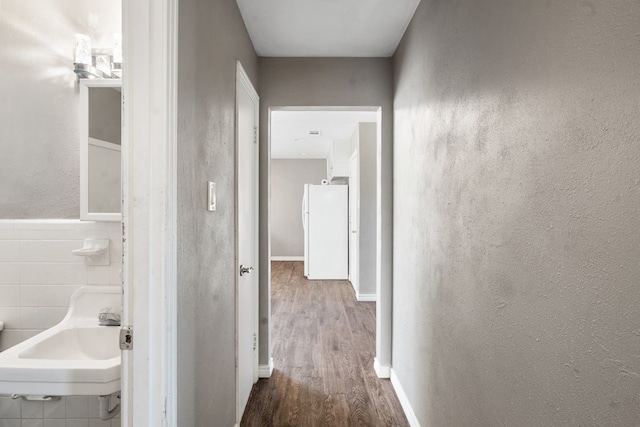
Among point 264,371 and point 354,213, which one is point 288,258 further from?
point 264,371

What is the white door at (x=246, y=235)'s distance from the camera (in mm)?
2041

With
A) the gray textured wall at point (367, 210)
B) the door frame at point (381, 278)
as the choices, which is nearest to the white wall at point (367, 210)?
the gray textured wall at point (367, 210)

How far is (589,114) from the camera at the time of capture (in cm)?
74

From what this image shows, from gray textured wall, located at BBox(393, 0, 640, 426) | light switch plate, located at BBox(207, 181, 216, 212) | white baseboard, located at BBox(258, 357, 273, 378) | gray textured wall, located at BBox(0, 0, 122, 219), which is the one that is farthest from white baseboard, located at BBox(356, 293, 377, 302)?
gray textured wall, located at BBox(0, 0, 122, 219)

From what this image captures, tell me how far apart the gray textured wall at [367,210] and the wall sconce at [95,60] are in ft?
11.8

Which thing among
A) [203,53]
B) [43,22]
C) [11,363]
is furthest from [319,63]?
[11,363]

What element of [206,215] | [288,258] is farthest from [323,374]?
[288,258]

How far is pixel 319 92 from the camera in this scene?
2.69 metres

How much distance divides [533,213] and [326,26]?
184cm

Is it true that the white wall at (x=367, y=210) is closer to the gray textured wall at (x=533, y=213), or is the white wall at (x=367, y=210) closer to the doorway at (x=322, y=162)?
the doorway at (x=322, y=162)

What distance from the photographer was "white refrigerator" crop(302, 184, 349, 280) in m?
6.02

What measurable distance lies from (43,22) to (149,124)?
3.89ft

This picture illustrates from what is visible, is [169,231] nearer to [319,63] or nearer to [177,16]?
[177,16]

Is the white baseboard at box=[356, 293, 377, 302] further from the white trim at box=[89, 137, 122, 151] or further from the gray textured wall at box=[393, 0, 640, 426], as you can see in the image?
the white trim at box=[89, 137, 122, 151]
